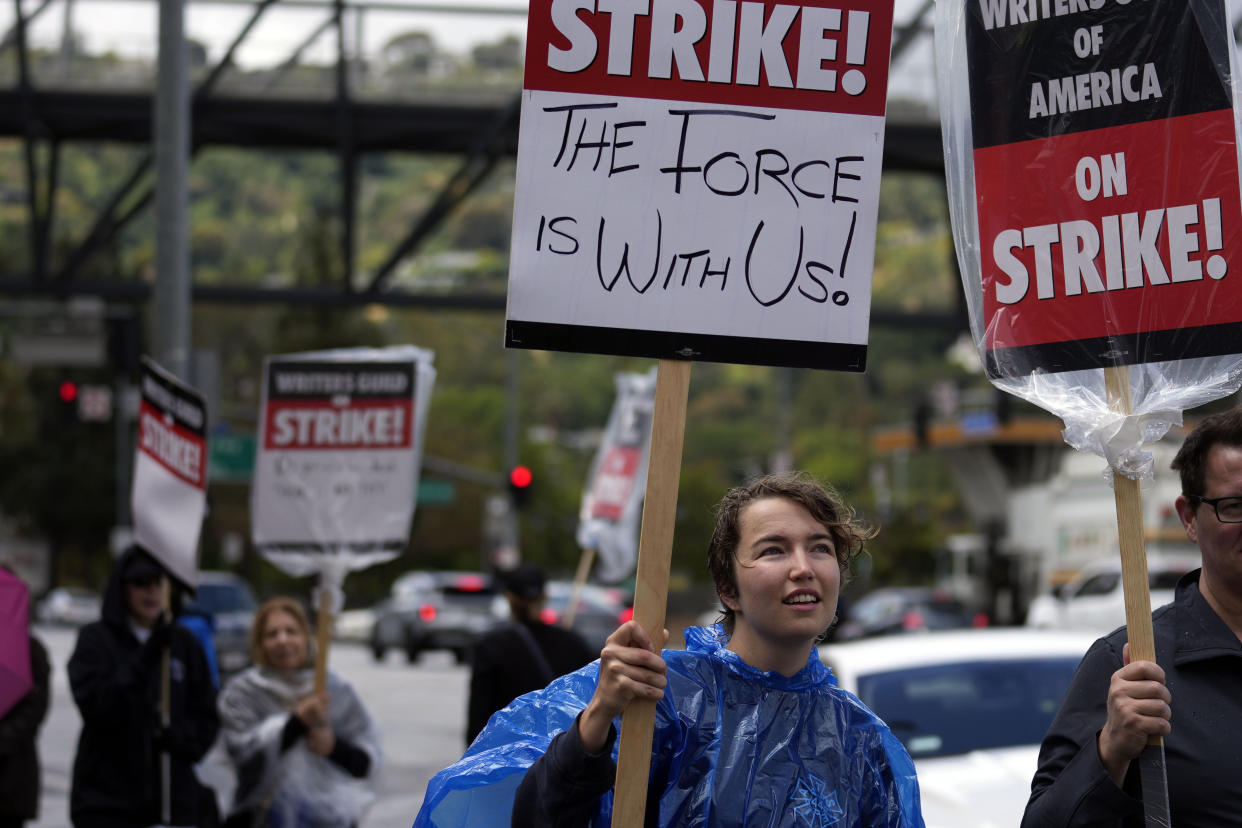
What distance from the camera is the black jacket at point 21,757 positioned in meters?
6.88

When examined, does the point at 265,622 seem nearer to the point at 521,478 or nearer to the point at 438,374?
the point at 521,478

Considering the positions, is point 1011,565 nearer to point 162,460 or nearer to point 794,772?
point 162,460

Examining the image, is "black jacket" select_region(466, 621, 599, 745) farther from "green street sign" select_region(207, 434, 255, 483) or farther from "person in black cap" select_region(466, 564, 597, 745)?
"green street sign" select_region(207, 434, 255, 483)

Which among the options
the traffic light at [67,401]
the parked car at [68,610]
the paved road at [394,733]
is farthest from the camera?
the parked car at [68,610]

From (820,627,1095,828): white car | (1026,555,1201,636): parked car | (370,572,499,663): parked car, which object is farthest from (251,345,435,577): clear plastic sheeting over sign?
(370,572,499,663): parked car

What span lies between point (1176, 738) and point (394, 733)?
1549 cm

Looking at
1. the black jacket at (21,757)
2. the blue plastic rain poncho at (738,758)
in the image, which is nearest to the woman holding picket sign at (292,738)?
the black jacket at (21,757)

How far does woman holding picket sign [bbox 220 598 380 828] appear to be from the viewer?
22.0 ft

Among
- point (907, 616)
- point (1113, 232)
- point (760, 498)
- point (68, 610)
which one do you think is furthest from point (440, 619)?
point (1113, 232)

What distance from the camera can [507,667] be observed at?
23.3 feet

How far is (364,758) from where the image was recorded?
6.84 meters

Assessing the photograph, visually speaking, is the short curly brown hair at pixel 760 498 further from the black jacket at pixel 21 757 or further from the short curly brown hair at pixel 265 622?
the black jacket at pixel 21 757

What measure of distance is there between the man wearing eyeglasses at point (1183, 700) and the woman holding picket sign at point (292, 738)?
3.90 meters

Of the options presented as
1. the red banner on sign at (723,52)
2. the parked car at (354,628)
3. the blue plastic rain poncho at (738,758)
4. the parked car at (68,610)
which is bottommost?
the parked car at (68,610)
